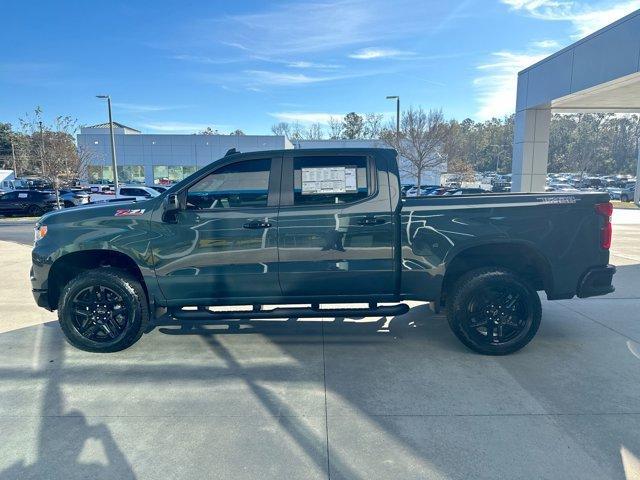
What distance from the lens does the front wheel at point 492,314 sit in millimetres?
4191

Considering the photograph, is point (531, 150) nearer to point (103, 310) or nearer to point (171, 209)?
point (171, 209)

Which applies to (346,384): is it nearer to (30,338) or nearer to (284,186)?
(284,186)

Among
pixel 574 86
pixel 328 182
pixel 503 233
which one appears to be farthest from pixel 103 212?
pixel 574 86

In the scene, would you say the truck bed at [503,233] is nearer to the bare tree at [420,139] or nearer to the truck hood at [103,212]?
the truck hood at [103,212]

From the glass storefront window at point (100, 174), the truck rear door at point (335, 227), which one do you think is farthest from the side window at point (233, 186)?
the glass storefront window at point (100, 174)

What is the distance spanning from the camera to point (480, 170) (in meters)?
92.1

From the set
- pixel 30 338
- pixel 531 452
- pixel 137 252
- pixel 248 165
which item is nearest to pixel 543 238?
pixel 531 452

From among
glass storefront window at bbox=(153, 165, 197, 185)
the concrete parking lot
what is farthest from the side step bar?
glass storefront window at bbox=(153, 165, 197, 185)

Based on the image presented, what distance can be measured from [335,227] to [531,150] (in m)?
15.6

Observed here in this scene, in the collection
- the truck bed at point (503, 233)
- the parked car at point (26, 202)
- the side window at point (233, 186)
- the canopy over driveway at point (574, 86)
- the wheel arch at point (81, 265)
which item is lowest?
the parked car at point (26, 202)

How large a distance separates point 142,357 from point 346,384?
212 cm

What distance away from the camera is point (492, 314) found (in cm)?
425

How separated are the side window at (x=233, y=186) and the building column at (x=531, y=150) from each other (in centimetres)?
1503

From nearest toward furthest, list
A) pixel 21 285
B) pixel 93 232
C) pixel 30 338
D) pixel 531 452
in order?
pixel 531 452
pixel 93 232
pixel 30 338
pixel 21 285
